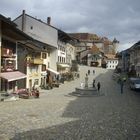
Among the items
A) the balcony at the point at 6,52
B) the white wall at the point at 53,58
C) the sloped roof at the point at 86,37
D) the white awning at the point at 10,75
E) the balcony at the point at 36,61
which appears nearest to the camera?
the white awning at the point at 10,75

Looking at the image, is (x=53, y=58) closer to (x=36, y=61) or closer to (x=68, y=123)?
(x=36, y=61)

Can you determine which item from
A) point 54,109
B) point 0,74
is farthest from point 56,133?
point 0,74

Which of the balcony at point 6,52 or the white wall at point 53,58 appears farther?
the white wall at point 53,58

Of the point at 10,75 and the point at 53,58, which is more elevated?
the point at 53,58

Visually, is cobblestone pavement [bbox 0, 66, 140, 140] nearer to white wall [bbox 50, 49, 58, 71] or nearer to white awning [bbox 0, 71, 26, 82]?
white awning [bbox 0, 71, 26, 82]

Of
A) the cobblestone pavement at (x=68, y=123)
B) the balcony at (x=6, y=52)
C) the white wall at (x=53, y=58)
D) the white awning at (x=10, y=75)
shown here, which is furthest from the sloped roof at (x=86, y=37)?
the cobblestone pavement at (x=68, y=123)

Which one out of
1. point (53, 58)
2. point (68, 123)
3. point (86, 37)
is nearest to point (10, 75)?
point (68, 123)

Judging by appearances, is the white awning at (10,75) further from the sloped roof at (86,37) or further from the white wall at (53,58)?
the sloped roof at (86,37)

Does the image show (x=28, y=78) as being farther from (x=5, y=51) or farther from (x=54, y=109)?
(x=54, y=109)

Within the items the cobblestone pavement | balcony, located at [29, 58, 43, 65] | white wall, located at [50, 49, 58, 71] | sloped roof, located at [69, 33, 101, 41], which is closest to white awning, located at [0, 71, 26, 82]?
balcony, located at [29, 58, 43, 65]

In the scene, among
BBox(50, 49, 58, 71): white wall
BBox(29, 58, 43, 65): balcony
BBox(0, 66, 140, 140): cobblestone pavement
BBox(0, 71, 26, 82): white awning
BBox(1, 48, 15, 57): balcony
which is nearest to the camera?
BBox(0, 66, 140, 140): cobblestone pavement

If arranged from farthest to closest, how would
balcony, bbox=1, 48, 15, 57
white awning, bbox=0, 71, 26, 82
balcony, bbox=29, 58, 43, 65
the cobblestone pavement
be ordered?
balcony, bbox=29, 58, 43, 65
balcony, bbox=1, 48, 15, 57
white awning, bbox=0, 71, 26, 82
the cobblestone pavement

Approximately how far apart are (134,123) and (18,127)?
298 inches

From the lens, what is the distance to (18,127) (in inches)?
856
